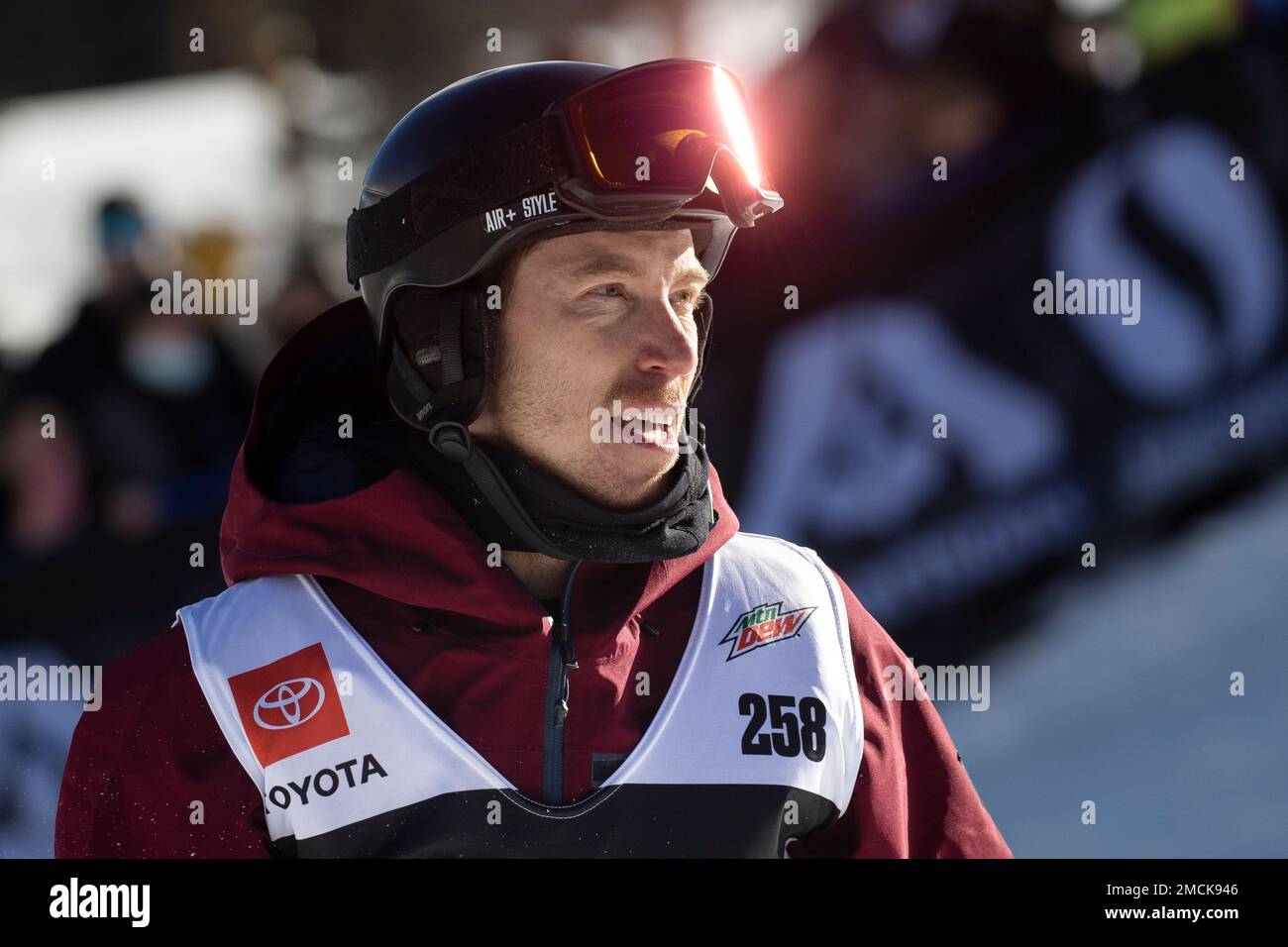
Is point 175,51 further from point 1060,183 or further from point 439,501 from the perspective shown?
point 439,501

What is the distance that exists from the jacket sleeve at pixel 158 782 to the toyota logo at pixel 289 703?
9 centimetres

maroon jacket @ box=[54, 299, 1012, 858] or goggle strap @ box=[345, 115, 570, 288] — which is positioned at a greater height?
goggle strap @ box=[345, 115, 570, 288]

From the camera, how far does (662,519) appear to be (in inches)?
123

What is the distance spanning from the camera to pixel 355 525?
3111 mm

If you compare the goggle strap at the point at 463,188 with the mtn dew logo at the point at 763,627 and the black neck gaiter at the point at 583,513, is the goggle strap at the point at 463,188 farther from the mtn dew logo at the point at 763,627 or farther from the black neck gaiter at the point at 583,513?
the mtn dew logo at the point at 763,627

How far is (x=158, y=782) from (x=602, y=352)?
107cm

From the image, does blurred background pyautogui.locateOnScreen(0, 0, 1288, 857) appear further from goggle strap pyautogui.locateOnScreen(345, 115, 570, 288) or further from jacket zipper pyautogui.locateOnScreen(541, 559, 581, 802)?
jacket zipper pyautogui.locateOnScreen(541, 559, 581, 802)

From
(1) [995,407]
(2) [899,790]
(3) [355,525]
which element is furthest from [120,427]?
(2) [899,790]

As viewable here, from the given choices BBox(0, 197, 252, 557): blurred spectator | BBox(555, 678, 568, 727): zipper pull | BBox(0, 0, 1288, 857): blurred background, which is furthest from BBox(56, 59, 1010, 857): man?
BBox(0, 197, 252, 557): blurred spectator

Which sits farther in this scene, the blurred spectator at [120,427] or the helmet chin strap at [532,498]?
the blurred spectator at [120,427]

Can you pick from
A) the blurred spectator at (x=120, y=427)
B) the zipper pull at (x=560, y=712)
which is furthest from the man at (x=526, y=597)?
the blurred spectator at (x=120, y=427)

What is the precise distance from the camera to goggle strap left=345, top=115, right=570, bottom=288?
10.4 feet

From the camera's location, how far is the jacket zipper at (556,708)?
300 cm

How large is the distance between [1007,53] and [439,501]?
396cm
